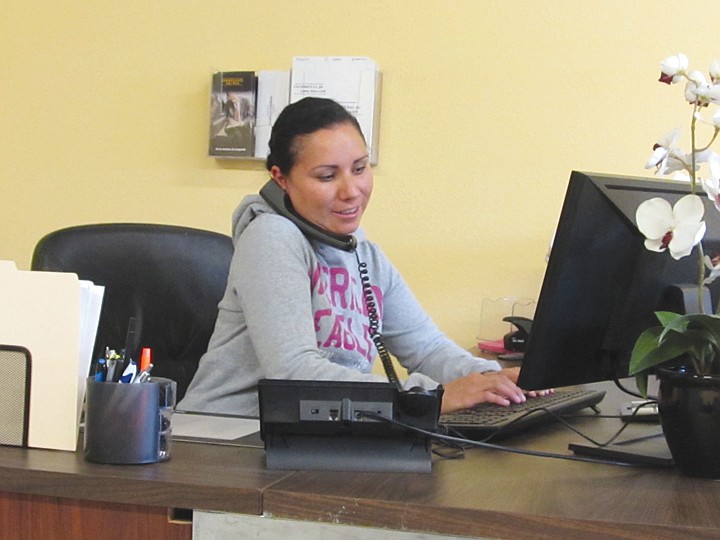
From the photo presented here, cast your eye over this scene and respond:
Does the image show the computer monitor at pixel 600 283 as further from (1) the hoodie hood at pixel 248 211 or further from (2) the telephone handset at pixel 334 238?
(1) the hoodie hood at pixel 248 211

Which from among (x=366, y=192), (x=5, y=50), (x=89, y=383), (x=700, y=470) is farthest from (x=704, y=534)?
(x=5, y=50)

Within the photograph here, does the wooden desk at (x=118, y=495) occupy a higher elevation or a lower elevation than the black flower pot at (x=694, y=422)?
lower

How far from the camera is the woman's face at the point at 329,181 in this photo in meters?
1.78

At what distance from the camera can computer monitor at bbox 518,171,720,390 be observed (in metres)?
1.08

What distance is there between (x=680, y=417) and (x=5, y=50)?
2.64m

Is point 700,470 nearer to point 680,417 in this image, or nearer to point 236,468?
point 680,417

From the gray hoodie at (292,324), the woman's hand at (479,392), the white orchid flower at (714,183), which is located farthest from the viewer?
the gray hoodie at (292,324)

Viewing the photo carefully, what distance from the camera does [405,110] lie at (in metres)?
2.70

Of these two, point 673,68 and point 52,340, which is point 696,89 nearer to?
point 673,68

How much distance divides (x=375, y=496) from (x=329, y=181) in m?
0.99

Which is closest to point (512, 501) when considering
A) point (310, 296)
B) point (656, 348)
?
point (656, 348)

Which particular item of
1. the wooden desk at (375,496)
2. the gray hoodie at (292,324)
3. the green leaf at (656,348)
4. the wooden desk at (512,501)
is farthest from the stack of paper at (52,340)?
the green leaf at (656,348)

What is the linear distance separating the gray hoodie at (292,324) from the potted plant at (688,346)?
476 mm

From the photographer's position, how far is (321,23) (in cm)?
277
